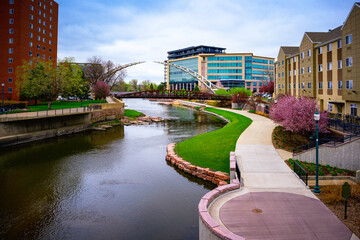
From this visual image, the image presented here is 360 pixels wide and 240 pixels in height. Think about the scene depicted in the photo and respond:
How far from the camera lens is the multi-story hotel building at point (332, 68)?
94.4ft

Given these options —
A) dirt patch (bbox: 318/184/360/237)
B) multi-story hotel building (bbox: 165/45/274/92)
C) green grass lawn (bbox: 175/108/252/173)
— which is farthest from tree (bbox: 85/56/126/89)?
dirt patch (bbox: 318/184/360/237)

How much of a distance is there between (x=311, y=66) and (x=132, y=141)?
94.5ft

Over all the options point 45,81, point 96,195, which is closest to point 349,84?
point 96,195

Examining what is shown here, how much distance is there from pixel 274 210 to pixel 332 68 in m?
30.2

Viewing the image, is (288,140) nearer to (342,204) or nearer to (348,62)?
(348,62)

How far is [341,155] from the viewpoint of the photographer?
18156 millimetres

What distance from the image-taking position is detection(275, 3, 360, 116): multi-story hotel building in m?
28.8

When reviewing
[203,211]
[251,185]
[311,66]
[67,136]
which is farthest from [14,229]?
[311,66]

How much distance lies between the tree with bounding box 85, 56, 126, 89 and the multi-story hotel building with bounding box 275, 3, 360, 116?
5526 centimetres

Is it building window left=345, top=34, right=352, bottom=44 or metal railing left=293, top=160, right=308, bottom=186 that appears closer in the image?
metal railing left=293, top=160, right=308, bottom=186

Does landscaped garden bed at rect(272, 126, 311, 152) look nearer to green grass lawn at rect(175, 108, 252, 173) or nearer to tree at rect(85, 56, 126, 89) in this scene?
green grass lawn at rect(175, 108, 252, 173)

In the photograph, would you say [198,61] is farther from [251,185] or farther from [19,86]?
[251,185]

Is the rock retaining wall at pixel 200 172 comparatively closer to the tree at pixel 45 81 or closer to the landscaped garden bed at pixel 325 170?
the landscaped garden bed at pixel 325 170

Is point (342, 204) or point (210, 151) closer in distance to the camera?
point (342, 204)
